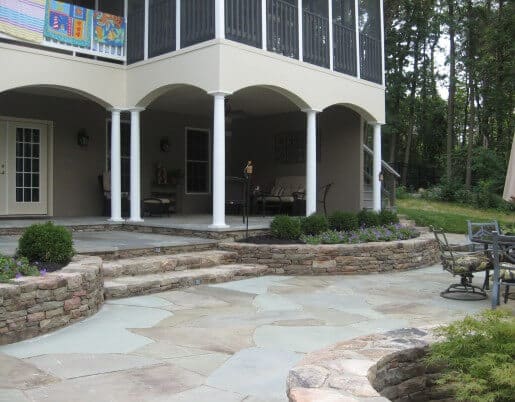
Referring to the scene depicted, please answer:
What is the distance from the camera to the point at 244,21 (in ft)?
32.0

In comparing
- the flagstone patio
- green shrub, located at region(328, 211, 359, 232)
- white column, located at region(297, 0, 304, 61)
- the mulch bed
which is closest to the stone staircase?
the flagstone patio

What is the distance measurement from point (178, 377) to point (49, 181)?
9408 mm

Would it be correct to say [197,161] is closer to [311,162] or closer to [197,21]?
[311,162]

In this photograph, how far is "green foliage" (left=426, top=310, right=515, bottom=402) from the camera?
268 centimetres

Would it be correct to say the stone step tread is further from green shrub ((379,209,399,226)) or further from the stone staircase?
green shrub ((379,209,399,226))

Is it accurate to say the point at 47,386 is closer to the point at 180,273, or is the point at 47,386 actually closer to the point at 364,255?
Result: the point at 180,273

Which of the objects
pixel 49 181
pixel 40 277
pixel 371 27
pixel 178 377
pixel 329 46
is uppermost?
pixel 371 27

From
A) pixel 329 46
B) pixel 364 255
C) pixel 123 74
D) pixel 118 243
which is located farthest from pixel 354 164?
pixel 118 243

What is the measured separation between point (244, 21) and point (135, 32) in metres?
2.67

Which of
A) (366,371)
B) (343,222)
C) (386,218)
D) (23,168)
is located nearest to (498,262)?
(366,371)

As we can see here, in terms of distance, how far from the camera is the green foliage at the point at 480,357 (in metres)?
2.68

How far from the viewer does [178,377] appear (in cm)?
376

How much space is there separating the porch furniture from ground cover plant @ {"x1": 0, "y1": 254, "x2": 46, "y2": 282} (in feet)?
15.3

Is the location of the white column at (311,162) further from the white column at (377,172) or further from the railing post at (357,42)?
the white column at (377,172)
